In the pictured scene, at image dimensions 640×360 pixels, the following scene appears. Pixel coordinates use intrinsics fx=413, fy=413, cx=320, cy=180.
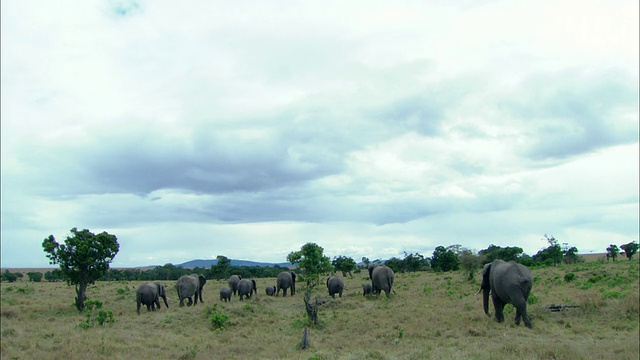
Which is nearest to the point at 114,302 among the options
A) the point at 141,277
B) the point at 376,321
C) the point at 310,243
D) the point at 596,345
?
the point at 310,243

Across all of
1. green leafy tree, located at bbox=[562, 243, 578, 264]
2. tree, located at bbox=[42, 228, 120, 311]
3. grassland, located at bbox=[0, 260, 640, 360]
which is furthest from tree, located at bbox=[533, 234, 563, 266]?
tree, located at bbox=[42, 228, 120, 311]

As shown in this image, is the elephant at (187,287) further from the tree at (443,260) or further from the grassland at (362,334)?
the tree at (443,260)

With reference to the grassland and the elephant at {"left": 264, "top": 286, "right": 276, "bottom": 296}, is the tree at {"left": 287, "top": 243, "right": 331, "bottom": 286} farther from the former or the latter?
the elephant at {"left": 264, "top": 286, "right": 276, "bottom": 296}

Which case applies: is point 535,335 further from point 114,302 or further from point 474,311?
point 114,302

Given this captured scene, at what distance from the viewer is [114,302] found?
36.9 metres

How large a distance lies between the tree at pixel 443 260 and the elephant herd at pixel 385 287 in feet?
131

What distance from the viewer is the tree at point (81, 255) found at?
31.0 metres

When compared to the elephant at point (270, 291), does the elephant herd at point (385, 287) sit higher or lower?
higher

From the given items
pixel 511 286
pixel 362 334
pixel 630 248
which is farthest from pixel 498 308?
pixel 630 248

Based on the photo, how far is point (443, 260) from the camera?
7462 centimetres

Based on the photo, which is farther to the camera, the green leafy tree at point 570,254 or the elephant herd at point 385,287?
the green leafy tree at point 570,254

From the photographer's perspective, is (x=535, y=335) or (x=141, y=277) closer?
(x=535, y=335)

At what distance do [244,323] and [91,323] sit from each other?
8951 millimetres

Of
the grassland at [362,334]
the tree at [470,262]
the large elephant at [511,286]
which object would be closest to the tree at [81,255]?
the grassland at [362,334]
